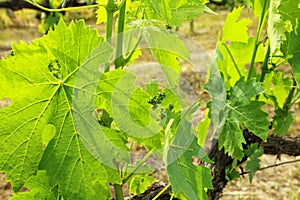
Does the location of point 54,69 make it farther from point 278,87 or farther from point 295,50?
point 278,87

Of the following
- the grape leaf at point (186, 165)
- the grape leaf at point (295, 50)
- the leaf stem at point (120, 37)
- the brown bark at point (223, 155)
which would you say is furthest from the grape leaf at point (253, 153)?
the leaf stem at point (120, 37)

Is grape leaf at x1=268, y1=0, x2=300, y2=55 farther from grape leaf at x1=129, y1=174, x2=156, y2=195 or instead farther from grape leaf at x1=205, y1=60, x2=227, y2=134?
grape leaf at x1=129, y1=174, x2=156, y2=195

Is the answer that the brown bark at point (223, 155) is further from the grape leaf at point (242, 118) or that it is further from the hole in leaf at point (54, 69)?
the hole in leaf at point (54, 69)

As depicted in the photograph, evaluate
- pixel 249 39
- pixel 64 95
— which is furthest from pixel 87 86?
pixel 249 39

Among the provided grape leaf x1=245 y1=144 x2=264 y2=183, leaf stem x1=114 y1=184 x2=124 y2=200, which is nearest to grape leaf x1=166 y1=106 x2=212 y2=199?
leaf stem x1=114 y1=184 x2=124 y2=200

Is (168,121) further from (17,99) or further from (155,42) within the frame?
(17,99)

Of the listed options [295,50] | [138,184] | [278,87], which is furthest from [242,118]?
[278,87]

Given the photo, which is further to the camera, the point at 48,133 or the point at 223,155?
the point at 223,155
